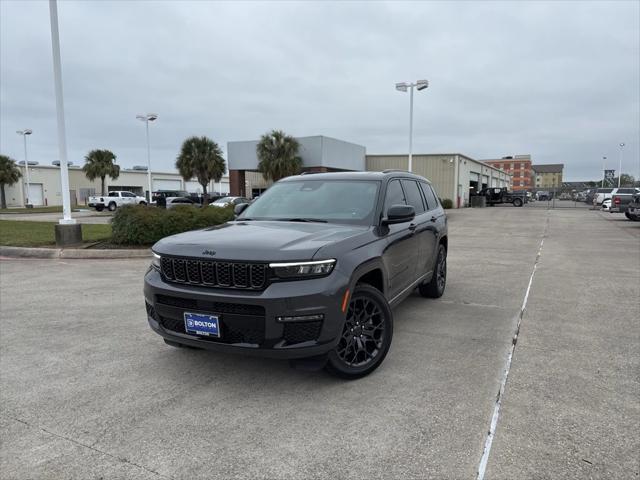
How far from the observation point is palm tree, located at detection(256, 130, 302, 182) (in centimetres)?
3356

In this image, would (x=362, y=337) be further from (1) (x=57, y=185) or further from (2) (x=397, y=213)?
(1) (x=57, y=185)

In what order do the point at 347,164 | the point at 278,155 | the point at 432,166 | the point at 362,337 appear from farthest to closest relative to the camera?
the point at 432,166
the point at 347,164
the point at 278,155
the point at 362,337

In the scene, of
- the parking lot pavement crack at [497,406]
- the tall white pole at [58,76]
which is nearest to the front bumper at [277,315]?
the parking lot pavement crack at [497,406]

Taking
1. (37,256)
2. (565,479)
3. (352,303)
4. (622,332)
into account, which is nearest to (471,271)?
(622,332)

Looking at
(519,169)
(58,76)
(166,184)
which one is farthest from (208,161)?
(519,169)

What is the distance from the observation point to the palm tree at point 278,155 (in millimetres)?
33562

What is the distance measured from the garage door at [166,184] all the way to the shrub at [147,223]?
209 ft

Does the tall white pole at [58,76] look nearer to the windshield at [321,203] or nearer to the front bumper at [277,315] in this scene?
the windshield at [321,203]

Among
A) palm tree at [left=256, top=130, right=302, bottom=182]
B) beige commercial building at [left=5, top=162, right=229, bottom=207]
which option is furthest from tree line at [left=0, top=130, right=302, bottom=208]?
beige commercial building at [left=5, top=162, right=229, bottom=207]

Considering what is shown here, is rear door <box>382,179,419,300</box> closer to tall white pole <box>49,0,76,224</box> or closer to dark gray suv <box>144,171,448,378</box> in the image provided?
dark gray suv <box>144,171,448,378</box>

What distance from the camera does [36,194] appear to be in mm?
56344

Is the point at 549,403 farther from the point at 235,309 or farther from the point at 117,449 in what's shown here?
the point at 117,449

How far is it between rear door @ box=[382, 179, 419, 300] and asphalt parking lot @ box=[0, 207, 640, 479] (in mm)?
595

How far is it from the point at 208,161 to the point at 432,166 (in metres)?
20.4
